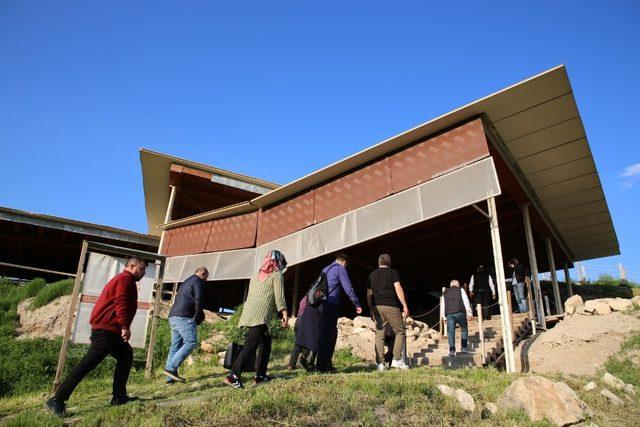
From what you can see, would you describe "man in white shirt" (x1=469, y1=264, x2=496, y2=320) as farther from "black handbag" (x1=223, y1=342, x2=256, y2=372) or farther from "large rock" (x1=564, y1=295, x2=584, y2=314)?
"black handbag" (x1=223, y1=342, x2=256, y2=372)

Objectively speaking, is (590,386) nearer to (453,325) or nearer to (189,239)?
(453,325)

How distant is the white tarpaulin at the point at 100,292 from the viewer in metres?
6.90

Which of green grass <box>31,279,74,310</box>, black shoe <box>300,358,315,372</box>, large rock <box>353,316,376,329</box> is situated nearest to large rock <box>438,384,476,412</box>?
black shoe <box>300,358,315,372</box>

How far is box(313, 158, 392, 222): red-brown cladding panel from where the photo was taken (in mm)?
11367

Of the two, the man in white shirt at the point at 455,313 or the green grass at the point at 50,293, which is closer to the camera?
the man in white shirt at the point at 455,313

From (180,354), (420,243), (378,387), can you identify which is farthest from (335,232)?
(378,387)

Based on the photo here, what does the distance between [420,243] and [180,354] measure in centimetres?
919

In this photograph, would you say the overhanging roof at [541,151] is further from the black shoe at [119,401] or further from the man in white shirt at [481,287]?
the black shoe at [119,401]

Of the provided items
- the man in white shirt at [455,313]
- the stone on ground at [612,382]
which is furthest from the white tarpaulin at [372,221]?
the stone on ground at [612,382]

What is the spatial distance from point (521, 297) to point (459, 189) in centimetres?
479

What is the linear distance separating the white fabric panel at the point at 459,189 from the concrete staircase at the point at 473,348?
2779 millimetres

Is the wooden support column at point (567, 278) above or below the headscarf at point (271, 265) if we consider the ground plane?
above

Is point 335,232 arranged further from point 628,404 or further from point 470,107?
point 628,404

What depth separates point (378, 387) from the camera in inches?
196
